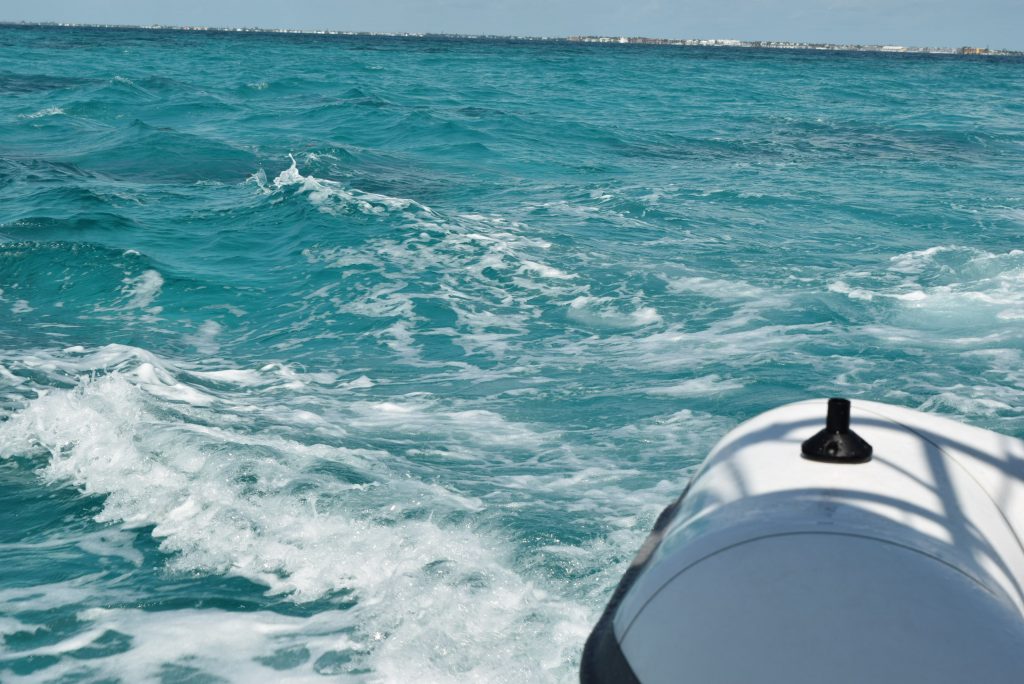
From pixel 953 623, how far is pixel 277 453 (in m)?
4.17

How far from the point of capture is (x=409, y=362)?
7.61m

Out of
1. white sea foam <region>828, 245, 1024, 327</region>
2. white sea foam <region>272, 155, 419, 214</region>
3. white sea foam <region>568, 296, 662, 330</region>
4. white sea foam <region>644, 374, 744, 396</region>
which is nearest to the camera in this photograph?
white sea foam <region>644, 374, 744, 396</region>

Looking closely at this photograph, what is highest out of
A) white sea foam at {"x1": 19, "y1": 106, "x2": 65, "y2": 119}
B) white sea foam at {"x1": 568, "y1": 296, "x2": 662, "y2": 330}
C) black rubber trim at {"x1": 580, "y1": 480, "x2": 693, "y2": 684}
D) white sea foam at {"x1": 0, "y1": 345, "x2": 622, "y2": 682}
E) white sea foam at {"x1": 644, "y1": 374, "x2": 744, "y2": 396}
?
white sea foam at {"x1": 19, "y1": 106, "x2": 65, "y2": 119}

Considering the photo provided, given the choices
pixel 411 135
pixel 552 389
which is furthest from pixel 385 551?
pixel 411 135

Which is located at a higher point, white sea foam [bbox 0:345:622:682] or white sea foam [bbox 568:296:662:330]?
white sea foam [bbox 568:296:662:330]

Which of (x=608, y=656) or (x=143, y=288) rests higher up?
(x=608, y=656)

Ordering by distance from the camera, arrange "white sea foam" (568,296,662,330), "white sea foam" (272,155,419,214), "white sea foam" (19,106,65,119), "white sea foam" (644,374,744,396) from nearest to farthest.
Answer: "white sea foam" (644,374,744,396) → "white sea foam" (568,296,662,330) → "white sea foam" (272,155,419,214) → "white sea foam" (19,106,65,119)

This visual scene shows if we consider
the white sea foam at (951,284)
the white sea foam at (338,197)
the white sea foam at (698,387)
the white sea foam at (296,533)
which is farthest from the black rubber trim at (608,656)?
the white sea foam at (338,197)

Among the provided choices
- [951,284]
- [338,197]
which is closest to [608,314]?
[951,284]

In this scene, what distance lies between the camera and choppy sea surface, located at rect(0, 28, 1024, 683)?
396cm

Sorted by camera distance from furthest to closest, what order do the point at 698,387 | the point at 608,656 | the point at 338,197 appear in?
the point at 338,197 → the point at 698,387 → the point at 608,656

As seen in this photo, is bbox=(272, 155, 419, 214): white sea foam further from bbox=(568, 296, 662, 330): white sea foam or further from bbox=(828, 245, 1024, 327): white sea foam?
bbox=(828, 245, 1024, 327): white sea foam

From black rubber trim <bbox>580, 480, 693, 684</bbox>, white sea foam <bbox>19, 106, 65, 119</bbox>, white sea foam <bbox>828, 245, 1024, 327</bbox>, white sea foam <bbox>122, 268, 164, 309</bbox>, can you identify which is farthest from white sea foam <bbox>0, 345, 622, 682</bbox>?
white sea foam <bbox>19, 106, 65, 119</bbox>

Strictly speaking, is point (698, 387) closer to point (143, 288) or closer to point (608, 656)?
point (608, 656)
